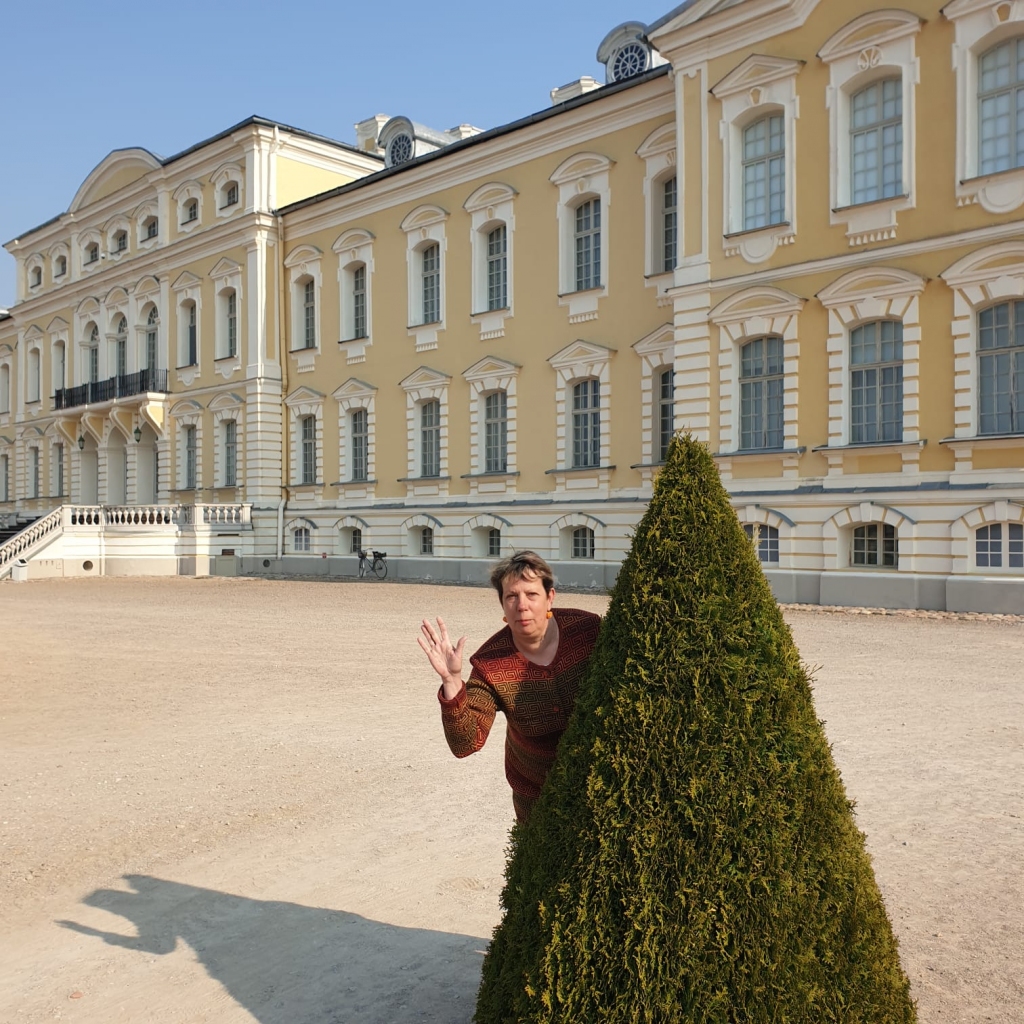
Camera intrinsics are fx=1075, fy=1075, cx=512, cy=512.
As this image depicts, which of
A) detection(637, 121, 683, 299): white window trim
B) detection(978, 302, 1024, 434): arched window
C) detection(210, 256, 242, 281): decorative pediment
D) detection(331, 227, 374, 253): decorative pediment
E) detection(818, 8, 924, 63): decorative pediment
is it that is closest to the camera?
detection(978, 302, 1024, 434): arched window

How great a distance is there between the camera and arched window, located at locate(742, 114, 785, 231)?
20094 millimetres

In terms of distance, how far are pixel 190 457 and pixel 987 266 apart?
88.7 feet

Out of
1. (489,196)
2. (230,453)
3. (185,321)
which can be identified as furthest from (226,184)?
(489,196)

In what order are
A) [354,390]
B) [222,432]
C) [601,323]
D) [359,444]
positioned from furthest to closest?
1. [222,432]
2. [359,444]
3. [354,390]
4. [601,323]

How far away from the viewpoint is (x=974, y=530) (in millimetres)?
17219

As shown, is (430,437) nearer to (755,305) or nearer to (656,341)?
(656,341)

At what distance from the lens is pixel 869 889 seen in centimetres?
279

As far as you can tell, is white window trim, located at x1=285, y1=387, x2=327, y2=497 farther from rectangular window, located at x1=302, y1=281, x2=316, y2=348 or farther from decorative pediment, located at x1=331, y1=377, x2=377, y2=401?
rectangular window, located at x1=302, y1=281, x2=316, y2=348

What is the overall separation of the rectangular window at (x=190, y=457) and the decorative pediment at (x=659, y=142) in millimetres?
19677

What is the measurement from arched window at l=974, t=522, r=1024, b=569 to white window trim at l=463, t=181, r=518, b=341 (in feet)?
42.6

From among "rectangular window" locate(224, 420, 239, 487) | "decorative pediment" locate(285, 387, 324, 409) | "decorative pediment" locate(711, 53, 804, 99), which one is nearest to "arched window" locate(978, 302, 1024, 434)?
"decorative pediment" locate(711, 53, 804, 99)

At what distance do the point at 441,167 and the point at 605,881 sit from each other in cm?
2739

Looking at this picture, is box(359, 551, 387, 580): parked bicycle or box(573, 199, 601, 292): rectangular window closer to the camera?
box(573, 199, 601, 292): rectangular window

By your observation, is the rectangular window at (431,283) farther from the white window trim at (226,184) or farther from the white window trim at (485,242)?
the white window trim at (226,184)
